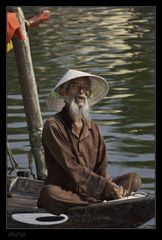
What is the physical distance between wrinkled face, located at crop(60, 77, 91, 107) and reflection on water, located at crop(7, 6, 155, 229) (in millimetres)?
170

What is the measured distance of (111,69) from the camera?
8766mm

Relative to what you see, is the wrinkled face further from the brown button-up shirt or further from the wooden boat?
the wooden boat

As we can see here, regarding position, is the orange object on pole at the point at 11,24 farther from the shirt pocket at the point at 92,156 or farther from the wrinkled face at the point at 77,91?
the shirt pocket at the point at 92,156

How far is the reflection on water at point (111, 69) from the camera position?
852cm

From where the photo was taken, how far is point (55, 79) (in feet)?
28.0

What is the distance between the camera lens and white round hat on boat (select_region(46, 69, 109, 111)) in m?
8.12

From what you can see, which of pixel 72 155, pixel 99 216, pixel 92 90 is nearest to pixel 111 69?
pixel 92 90

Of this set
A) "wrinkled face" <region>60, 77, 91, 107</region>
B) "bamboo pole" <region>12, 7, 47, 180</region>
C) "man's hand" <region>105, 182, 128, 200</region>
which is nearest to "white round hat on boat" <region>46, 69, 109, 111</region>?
"wrinkled face" <region>60, 77, 91, 107</region>

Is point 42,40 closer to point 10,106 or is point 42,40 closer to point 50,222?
point 10,106

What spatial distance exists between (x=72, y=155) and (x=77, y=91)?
41cm

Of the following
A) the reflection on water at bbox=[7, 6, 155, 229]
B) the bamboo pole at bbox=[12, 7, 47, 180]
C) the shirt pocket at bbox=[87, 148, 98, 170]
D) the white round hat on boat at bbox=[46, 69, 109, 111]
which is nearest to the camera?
the white round hat on boat at bbox=[46, 69, 109, 111]

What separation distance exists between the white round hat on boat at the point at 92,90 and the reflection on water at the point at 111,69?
12 cm

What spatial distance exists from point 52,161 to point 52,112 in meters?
0.32

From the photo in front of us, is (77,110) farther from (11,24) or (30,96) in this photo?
(11,24)
